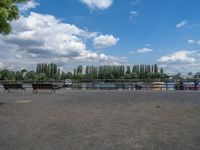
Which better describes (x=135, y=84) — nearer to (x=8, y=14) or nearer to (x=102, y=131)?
(x=8, y=14)

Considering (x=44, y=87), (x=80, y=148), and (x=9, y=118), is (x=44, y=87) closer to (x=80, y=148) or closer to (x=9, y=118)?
(x=9, y=118)

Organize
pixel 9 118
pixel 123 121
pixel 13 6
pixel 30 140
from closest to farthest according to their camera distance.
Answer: pixel 30 140
pixel 123 121
pixel 9 118
pixel 13 6

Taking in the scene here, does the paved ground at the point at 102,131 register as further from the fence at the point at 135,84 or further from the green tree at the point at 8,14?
the fence at the point at 135,84

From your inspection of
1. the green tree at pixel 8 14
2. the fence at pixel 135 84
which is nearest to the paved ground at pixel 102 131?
the green tree at pixel 8 14

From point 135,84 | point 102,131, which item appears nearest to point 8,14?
point 102,131

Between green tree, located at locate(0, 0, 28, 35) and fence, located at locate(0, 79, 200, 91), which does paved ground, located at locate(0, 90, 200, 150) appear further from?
fence, located at locate(0, 79, 200, 91)

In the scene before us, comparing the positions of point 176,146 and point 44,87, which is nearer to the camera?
point 176,146

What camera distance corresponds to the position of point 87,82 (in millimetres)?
37000

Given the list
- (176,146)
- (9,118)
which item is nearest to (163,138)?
(176,146)

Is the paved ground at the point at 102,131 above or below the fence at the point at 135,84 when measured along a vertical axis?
below

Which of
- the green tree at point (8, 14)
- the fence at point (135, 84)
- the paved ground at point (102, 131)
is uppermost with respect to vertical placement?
the green tree at point (8, 14)

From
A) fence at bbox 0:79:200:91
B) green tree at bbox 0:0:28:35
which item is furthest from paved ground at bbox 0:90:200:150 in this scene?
fence at bbox 0:79:200:91

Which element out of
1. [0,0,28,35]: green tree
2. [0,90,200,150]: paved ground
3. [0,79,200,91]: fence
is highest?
[0,0,28,35]: green tree

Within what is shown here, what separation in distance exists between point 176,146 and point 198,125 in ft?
8.73
